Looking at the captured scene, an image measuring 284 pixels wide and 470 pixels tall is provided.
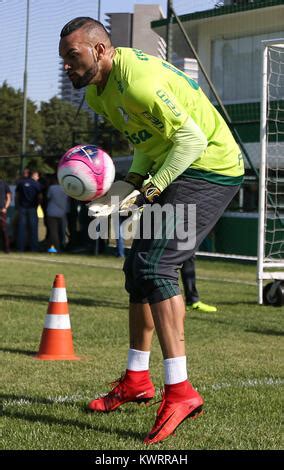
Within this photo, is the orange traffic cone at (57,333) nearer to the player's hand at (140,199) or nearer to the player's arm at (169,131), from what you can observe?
the player's hand at (140,199)

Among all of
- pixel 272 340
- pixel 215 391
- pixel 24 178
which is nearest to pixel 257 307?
pixel 272 340

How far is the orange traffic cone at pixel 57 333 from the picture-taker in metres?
6.85

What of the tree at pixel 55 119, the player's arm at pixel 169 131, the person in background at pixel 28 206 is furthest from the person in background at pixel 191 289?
the tree at pixel 55 119

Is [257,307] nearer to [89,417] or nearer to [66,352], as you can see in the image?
[66,352]

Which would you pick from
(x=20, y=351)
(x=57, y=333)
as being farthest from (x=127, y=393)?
(x=20, y=351)

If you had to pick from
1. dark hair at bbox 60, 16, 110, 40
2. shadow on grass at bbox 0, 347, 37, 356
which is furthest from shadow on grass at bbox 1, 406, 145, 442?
shadow on grass at bbox 0, 347, 37, 356

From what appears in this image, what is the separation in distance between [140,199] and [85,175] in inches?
13.6

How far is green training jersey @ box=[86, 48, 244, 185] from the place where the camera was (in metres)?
4.34

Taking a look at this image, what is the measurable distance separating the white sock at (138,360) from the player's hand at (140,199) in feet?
2.86

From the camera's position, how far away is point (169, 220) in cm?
455

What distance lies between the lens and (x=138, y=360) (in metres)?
5.00

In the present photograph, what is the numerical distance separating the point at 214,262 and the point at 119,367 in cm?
1367

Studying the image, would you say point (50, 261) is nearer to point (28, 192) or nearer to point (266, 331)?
point (28, 192)

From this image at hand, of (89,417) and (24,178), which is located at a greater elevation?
(24,178)
